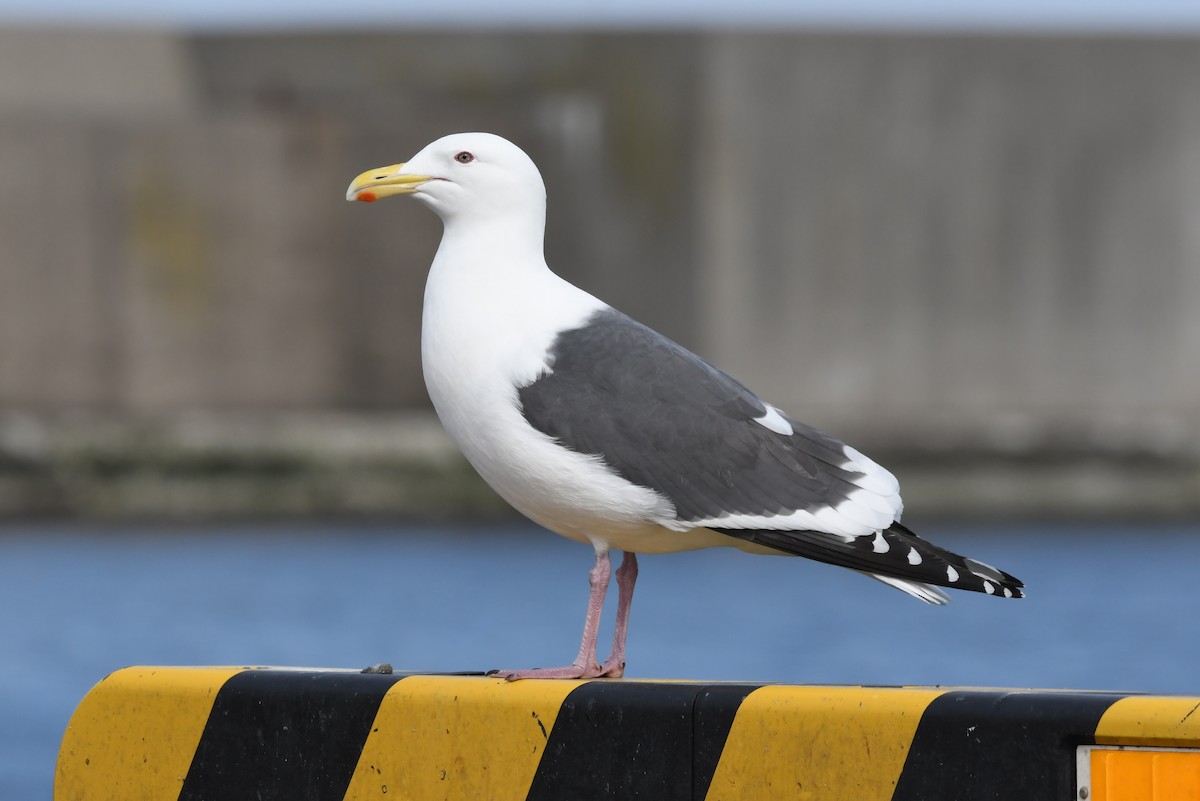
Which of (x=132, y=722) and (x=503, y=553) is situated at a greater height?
(x=132, y=722)

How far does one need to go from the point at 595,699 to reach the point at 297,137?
15.9m

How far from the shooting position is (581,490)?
139 inches

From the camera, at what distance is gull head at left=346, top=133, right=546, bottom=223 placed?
3822 mm

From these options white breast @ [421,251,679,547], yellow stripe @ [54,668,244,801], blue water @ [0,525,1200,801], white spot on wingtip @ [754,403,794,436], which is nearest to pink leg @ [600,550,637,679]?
white breast @ [421,251,679,547]

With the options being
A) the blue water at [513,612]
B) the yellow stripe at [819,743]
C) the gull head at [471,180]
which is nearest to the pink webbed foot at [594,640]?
the yellow stripe at [819,743]

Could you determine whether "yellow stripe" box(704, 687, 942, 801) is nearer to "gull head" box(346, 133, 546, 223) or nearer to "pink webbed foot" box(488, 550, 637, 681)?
"pink webbed foot" box(488, 550, 637, 681)

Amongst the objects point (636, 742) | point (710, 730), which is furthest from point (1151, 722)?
point (636, 742)

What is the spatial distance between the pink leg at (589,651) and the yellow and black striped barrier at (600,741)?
5.9 inches

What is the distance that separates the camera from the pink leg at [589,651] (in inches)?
135

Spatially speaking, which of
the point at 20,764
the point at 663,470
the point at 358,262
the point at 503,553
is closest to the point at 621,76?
the point at 358,262

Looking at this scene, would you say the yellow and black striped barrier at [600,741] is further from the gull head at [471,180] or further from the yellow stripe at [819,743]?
the gull head at [471,180]

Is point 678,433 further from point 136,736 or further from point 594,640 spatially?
point 136,736

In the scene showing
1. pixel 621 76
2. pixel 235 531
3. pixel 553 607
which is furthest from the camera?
pixel 621 76

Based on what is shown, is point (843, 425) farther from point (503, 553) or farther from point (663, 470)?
point (663, 470)
